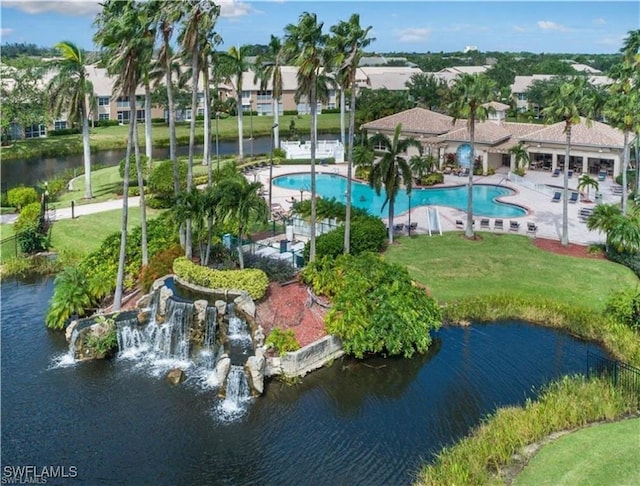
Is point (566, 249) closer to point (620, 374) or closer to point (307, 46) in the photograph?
point (620, 374)

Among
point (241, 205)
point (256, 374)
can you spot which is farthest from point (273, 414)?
point (241, 205)

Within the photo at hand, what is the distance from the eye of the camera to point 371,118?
81.2 meters

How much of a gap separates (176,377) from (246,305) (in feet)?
15.9

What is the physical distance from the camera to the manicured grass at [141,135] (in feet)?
257

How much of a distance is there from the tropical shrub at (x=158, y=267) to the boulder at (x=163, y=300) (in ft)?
7.84

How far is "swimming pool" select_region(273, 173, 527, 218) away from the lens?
4994 centimetres

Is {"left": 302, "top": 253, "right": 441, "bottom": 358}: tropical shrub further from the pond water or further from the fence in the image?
the fence

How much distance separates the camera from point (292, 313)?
93.0 ft

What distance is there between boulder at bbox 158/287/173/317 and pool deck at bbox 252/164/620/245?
19464 mm

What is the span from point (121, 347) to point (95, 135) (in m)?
67.8

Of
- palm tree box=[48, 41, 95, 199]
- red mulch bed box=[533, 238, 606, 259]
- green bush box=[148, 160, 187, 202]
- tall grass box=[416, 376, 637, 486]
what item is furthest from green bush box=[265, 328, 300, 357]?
palm tree box=[48, 41, 95, 199]

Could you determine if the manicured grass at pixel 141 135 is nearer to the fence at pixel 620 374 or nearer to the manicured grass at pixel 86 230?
the manicured grass at pixel 86 230

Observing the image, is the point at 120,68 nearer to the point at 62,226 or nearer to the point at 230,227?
the point at 230,227

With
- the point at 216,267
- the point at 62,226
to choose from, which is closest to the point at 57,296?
the point at 216,267
